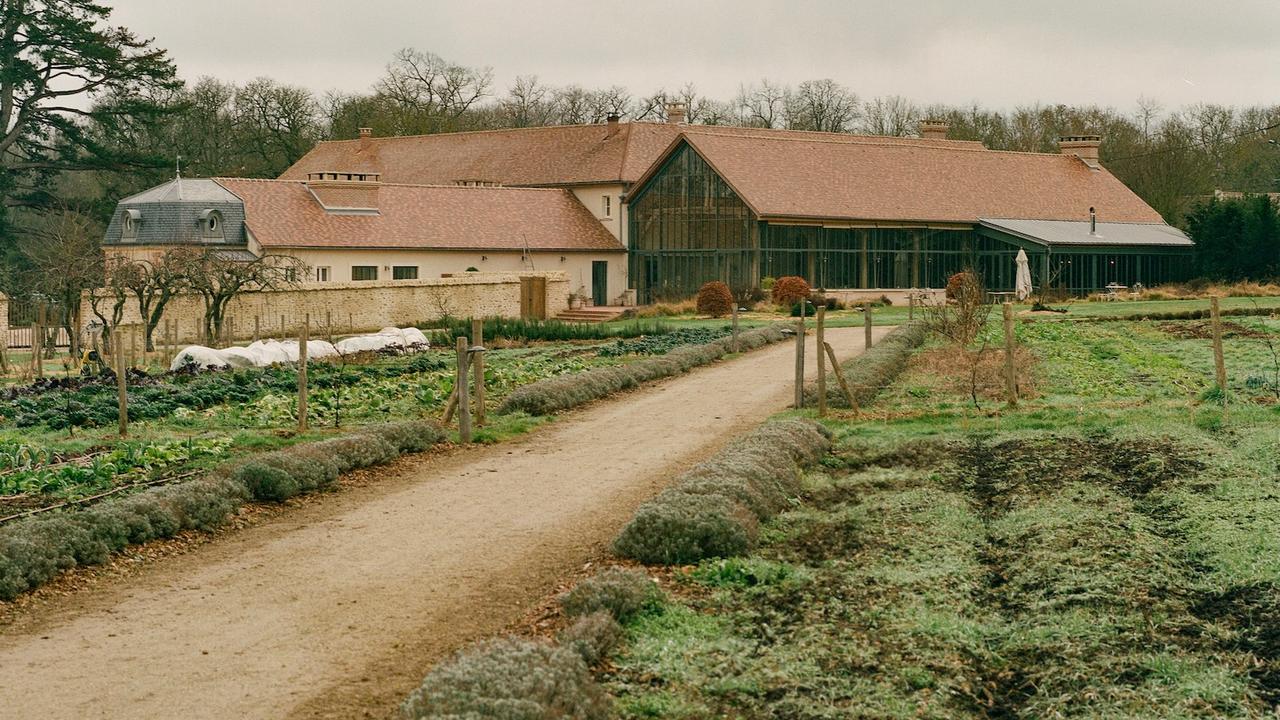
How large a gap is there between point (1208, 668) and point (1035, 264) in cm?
4574

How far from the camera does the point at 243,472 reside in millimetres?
13992

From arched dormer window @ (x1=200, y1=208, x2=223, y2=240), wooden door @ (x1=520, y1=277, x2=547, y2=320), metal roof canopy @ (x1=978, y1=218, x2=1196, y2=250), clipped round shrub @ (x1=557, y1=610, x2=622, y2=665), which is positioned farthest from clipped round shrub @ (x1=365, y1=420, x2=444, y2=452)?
metal roof canopy @ (x1=978, y1=218, x2=1196, y2=250)

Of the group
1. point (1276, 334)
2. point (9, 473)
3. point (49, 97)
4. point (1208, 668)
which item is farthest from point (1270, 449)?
point (49, 97)

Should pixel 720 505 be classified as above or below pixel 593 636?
above

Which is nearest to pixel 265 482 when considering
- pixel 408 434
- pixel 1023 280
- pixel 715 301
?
pixel 408 434

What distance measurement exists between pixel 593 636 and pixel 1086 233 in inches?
1940

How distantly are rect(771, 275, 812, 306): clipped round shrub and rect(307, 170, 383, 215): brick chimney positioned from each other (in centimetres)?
1484

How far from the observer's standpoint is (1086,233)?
54.5 metres

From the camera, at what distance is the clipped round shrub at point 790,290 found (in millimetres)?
47312

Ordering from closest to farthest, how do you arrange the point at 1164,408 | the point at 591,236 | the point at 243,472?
the point at 243,472, the point at 1164,408, the point at 591,236

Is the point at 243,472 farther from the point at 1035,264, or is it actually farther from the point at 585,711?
the point at 1035,264

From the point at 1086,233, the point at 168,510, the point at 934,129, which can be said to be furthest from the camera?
the point at 934,129

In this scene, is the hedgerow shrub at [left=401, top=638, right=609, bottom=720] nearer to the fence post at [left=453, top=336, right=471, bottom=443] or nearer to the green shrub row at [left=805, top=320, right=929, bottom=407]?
the fence post at [left=453, top=336, right=471, bottom=443]

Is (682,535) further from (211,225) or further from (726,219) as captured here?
(726,219)
